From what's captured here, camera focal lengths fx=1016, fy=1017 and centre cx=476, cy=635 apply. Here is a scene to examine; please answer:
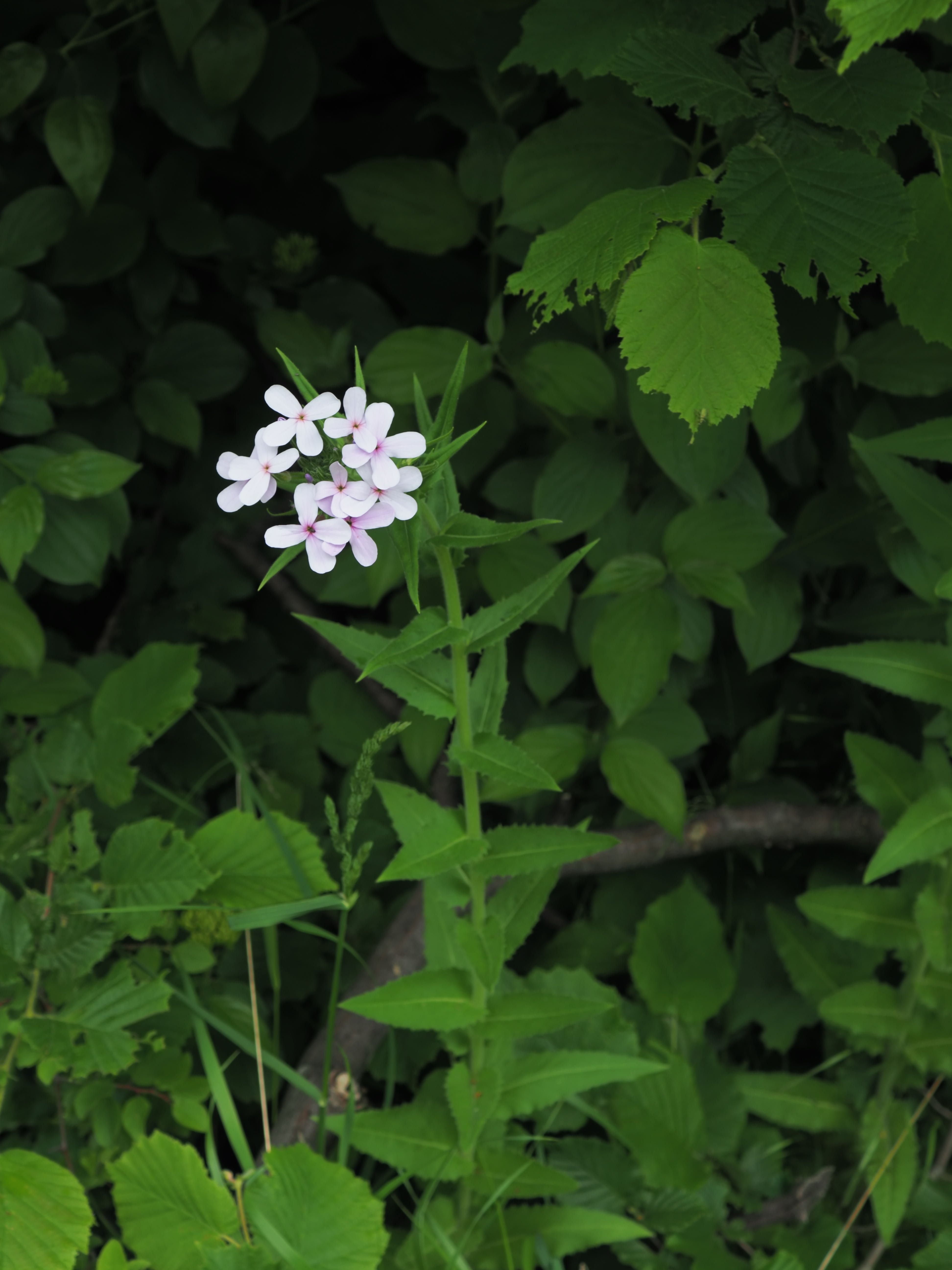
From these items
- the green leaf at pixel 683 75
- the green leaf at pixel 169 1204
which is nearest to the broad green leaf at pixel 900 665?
the green leaf at pixel 683 75

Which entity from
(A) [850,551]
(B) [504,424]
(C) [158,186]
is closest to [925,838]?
(A) [850,551]

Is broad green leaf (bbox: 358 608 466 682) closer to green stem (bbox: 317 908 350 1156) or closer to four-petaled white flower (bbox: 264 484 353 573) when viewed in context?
four-petaled white flower (bbox: 264 484 353 573)

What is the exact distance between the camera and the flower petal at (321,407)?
3.01 feet

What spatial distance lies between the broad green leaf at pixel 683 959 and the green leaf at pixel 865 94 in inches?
49.2

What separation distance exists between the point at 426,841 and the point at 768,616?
2.94 feet

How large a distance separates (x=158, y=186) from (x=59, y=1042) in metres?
1.57

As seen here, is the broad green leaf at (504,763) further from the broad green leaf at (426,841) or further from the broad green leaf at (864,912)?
the broad green leaf at (864,912)

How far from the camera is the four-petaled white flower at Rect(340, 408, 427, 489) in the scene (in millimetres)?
910

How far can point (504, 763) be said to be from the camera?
3.69 ft

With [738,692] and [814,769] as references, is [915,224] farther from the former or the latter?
[814,769]

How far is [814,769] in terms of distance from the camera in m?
2.26

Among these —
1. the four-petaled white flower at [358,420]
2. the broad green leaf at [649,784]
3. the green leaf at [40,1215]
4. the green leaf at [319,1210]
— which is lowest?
the green leaf at [319,1210]

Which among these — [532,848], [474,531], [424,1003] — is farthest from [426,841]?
[474,531]

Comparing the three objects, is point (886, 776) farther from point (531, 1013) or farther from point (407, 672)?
point (407, 672)
